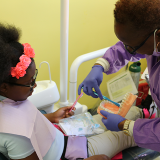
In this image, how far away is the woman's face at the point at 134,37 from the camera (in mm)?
735

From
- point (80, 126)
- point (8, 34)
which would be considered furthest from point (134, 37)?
point (80, 126)

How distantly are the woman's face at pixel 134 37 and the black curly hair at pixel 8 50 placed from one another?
44 centimetres

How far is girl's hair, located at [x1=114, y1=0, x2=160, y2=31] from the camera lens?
682 mm

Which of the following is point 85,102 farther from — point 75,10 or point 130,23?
point 130,23

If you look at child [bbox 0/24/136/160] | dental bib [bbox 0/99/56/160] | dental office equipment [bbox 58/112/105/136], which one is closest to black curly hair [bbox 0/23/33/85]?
child [bbox 0/24/136/160]

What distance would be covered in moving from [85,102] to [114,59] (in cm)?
111

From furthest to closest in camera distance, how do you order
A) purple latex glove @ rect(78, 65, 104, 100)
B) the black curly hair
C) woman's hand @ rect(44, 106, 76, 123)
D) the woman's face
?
1. woman's hand @ rect(44, 106, 76, 123)
2. purple latex glove @ rect(78, 65, 104, 100)
3. the woman's face
4. the black curly hair

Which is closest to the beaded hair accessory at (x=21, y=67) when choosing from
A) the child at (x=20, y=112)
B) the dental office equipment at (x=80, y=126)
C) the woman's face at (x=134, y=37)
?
the child at (x=20, y=112)

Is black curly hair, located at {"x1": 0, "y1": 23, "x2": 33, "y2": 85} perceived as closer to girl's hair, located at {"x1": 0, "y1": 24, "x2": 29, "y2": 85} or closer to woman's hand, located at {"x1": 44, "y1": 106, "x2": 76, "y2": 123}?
girl's hair, located at {"x1": 0, "y1": 24, "x2": 29, "y2": 85}

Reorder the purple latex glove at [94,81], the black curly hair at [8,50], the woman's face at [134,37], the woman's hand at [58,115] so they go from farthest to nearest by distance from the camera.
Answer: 1. the woman's hand at [58,115]
2. the purple latex glove at [94,81]
3. the woman's face at [134,37]
4. the black curly hair at [8,50]

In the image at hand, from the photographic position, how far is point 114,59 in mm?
1194

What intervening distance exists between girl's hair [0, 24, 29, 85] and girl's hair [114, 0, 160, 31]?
455 mm

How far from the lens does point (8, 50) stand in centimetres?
65

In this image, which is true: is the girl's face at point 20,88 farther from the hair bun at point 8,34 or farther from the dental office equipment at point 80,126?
the dental office equipment at point 80,126
